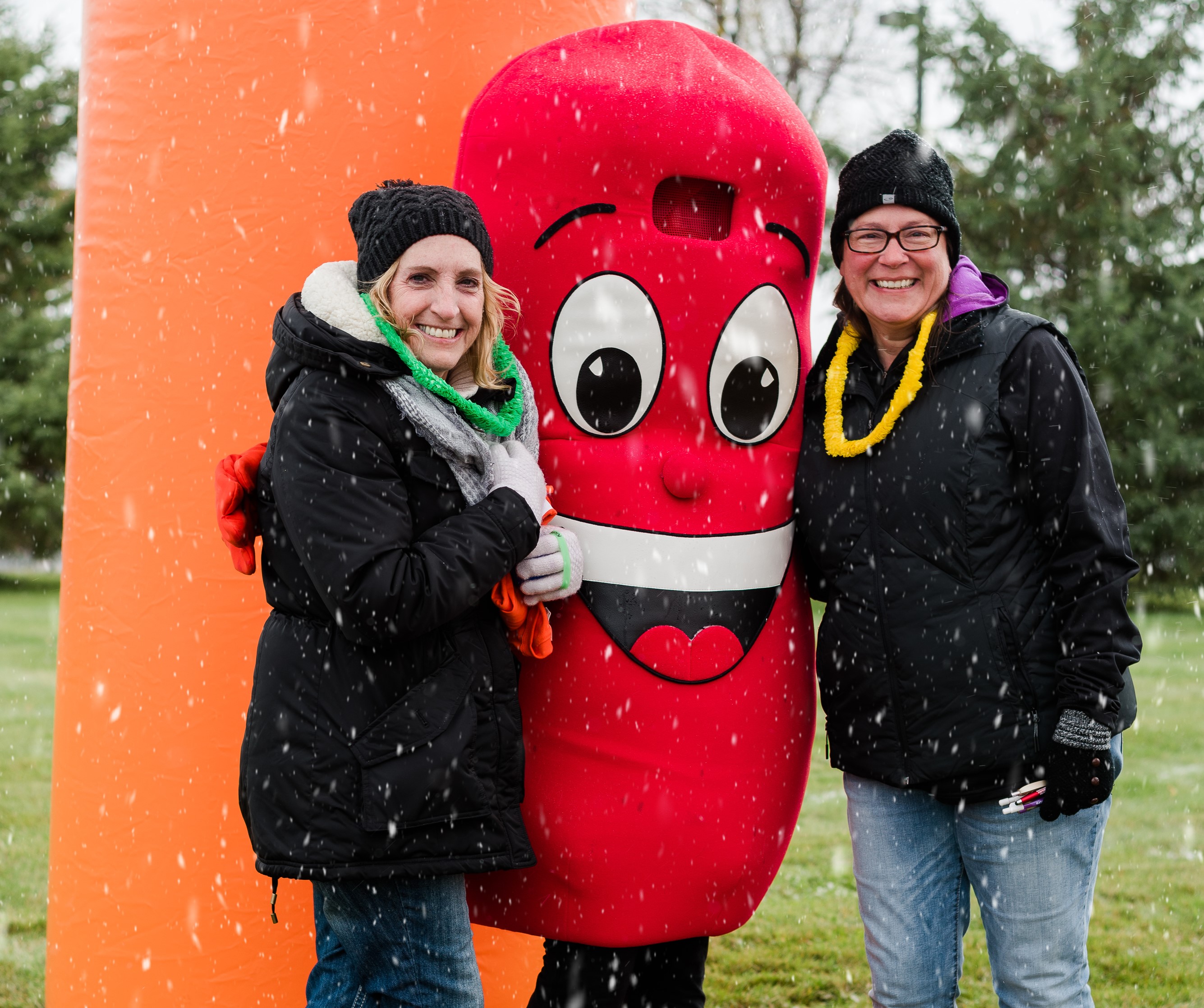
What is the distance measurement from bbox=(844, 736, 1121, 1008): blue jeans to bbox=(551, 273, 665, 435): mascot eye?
101 cm

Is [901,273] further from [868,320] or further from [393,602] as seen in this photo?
[393,602]

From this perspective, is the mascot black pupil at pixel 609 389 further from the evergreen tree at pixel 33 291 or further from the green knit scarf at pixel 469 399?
the evergreen tree at pixel 33 291

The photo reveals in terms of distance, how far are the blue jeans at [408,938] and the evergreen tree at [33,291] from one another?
58.2 ft

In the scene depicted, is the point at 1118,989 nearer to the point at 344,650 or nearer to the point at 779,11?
the point at 344,650

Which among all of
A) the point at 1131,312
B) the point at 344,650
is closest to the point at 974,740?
the point at 344,650

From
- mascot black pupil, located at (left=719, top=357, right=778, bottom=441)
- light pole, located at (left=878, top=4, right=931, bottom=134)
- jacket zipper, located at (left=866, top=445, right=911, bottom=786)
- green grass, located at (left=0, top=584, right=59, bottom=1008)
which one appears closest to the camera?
jacket zipper, located at (left=866, top=445, right=911, bottom=786)

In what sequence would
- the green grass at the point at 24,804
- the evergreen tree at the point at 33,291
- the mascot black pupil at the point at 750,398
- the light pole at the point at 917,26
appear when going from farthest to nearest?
1. the evergreen tree at the point at 33,291
2. the light pole at the point at 917,26
3. the green grass at the point at 24,804
4. the mascot black pupil at the point at 750,398

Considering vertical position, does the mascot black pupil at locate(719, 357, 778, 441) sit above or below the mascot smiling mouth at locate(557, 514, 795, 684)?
above

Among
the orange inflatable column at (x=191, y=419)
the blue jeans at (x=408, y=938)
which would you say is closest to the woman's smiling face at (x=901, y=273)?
the orange inflatable column at (x=191, y=419)

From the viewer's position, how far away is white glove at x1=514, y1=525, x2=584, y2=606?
2529mm

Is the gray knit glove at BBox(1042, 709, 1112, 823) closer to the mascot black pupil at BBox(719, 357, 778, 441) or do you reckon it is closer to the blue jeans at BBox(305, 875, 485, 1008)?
the mascot black pupil at BBox(719, 357, 778, 441)

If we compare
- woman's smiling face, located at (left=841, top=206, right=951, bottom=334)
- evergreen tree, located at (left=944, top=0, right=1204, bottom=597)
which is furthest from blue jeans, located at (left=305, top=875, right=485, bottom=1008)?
evergreen tree, located at (left=944, top=0, right=1204, bottom=597)

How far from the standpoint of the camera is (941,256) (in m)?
2.81

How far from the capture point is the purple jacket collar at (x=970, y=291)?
278cm
